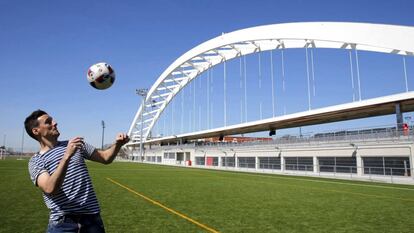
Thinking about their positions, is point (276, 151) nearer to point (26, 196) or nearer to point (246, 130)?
point (246, 130)

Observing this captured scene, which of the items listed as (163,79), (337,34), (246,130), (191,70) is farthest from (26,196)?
(163,79)

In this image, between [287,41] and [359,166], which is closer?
[359,166]

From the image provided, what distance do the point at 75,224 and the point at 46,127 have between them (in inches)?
37.2

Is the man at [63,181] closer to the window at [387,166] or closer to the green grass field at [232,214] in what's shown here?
the green grass field at [232,214]

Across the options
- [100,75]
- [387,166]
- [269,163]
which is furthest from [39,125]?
[269,163]

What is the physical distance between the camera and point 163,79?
73.9 metres

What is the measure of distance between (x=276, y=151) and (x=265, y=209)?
3048 centimetres

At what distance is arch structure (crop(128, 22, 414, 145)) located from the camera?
28.9 meters

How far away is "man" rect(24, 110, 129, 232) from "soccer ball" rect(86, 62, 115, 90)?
1565 mm

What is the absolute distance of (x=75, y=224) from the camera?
3.11m

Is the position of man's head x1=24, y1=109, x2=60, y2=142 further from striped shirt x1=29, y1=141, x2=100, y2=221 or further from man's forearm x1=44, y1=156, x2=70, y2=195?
man's forearm x1=44, y1=156, x2=70, y2=195

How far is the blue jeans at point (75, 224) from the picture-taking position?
10.1 feet

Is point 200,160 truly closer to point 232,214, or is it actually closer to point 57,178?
point 232,214

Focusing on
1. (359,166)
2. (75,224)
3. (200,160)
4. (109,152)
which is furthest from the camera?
(200,160)
